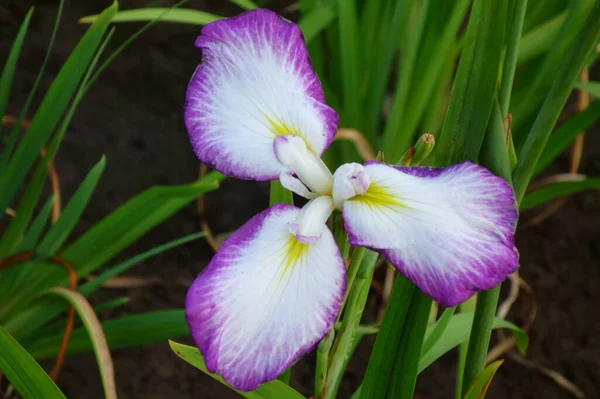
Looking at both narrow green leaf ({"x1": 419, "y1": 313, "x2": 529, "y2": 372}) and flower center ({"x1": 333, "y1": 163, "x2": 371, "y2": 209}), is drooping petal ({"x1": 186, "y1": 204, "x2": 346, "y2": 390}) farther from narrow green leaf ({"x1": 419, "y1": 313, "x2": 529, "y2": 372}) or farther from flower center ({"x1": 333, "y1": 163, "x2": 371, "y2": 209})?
narrow green leaf ({"x1": 419, "y1": 313, "x2": 529, "y2": 372})

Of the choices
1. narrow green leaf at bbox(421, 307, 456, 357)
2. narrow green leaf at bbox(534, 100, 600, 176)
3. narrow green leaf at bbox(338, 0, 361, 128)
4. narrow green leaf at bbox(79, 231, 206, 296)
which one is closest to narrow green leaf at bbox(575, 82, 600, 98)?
narrow green leaf at bbox(534, 100, 600, 176)

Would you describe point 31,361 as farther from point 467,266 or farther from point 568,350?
point 568,350

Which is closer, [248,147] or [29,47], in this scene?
[248,147]

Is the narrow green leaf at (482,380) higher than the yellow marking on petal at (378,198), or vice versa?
the yellow marking on petal at (378,198)

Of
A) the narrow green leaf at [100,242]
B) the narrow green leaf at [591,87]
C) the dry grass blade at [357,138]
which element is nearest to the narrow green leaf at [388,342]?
the narrow green leaf at [100,242]

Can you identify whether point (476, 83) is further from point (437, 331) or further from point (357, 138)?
point (357, 138)

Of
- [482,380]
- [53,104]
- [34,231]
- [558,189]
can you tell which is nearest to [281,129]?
[482,380]

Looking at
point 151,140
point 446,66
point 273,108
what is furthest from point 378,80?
point 273,108

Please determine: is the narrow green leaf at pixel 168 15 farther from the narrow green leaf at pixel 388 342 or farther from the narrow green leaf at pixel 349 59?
the narrow green leaf at pixel 388 342
